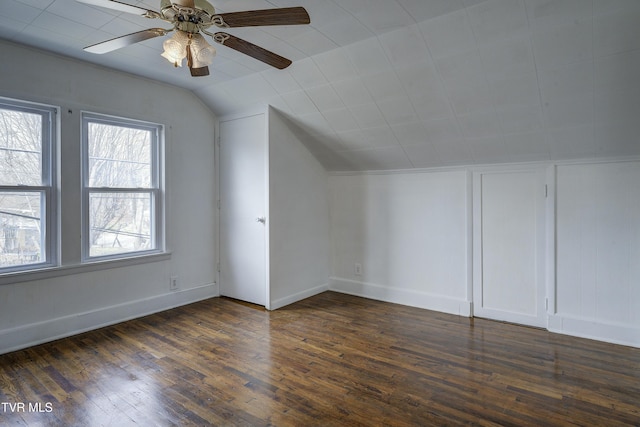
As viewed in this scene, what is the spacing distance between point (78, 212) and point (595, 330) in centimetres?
449

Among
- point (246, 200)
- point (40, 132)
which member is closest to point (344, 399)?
point (246, 200)

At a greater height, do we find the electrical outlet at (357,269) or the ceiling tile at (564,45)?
the ceiling tile at (564,45)

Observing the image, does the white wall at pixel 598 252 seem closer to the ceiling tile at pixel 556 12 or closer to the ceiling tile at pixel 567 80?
the ceiling tile at pixel 567 80

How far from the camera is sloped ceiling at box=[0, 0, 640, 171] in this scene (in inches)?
87.0

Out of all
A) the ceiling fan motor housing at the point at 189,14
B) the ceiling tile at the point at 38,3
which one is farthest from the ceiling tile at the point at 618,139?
the ceiling tile at the point at 38,3

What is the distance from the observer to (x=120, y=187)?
3514mm

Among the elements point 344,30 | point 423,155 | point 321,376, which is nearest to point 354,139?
point 423,155

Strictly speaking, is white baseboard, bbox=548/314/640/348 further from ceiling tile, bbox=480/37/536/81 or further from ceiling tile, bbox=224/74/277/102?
ceiling tile, bbox=224/74/277/102

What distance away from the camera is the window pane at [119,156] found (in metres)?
3.34

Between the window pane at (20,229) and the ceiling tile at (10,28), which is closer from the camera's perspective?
the ceiling tile at (10,28)

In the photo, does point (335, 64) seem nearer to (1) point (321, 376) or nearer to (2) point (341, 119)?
(2) point (341, 119)

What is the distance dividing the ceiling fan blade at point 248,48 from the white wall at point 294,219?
1523 millimetres

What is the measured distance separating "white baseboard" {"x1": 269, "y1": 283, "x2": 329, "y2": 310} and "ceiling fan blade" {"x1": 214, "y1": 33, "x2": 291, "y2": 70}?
2428 mm

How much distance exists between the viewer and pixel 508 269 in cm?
338
